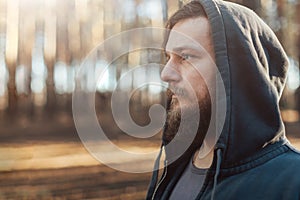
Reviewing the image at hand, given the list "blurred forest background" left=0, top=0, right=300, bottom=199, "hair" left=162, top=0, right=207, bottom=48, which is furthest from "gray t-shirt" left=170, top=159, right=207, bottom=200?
"blurred forest background" left=0, top=0, right=300, bottom=199

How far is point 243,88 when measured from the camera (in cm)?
98

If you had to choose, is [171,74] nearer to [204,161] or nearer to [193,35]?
[193,35]

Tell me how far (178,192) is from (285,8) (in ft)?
35.2

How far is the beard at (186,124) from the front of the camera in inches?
41.6

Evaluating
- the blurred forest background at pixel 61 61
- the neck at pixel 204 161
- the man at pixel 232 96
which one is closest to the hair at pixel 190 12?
the man at pixel 232 96

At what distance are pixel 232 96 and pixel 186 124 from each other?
0.19 m

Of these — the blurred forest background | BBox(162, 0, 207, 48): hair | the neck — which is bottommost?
the blurred forest background

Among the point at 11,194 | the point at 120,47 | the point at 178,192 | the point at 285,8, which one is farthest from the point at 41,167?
the point at 285,8

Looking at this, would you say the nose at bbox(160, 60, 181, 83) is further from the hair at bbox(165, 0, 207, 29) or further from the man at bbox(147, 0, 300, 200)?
the hair at bbox(165, 0, 207, 29)

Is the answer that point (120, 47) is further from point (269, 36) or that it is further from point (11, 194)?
point (269, 36)

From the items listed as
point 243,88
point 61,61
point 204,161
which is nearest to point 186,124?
point 204,161

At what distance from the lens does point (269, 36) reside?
1033mm

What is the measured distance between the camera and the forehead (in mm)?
1023

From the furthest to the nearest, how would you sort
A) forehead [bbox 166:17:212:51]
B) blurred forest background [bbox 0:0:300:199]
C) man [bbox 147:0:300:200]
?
1. blurred forest background [bbox 0:0:300:199]
2. forehead [bbox 166:17:212:51]
3. man [bbox 147:0:300:200]
